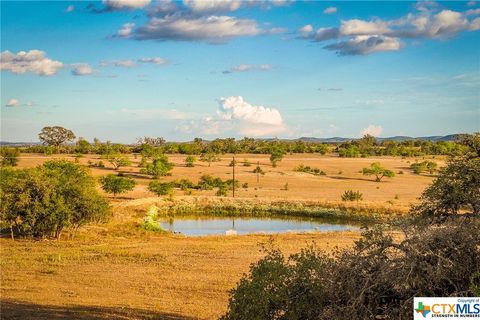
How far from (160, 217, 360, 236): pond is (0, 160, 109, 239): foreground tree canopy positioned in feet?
43.4

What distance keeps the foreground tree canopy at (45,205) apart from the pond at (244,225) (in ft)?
43.4


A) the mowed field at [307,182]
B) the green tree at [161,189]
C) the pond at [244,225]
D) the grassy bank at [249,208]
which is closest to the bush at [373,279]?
the pond at [244,225]

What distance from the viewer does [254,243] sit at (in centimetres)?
4512

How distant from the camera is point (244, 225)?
63344 millimetres

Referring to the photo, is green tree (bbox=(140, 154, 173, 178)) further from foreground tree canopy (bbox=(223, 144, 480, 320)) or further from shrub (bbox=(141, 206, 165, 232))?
foreground tree canopy (bbox=(223, 144, 480, 320))

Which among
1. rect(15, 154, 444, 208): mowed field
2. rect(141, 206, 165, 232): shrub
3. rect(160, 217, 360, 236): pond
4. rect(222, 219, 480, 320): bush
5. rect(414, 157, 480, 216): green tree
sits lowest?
A: rect(160, 217, 360, 236): pond

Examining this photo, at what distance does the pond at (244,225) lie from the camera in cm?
5906

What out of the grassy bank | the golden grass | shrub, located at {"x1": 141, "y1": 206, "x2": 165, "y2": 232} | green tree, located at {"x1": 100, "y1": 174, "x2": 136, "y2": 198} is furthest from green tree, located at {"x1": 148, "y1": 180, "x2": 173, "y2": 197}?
the golden grass

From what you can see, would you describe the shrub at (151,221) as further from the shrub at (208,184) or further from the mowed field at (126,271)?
the shrub at (208,184)

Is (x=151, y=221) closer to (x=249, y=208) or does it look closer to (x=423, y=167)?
(x=249, y=208)

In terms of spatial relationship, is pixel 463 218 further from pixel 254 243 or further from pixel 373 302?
pixel 254 243

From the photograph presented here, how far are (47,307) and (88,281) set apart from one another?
248 inches

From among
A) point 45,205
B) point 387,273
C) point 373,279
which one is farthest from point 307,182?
point 387,273

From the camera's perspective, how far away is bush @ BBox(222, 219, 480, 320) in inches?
512
